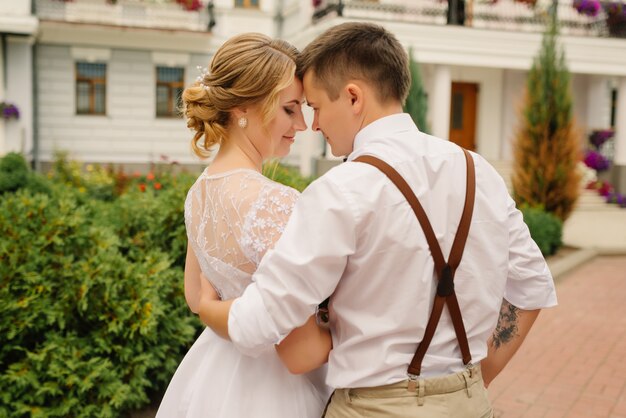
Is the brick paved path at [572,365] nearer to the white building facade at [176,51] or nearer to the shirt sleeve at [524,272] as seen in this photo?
the shirt sleeve at [524,272]

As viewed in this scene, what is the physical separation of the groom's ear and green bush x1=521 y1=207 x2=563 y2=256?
9.96 meters

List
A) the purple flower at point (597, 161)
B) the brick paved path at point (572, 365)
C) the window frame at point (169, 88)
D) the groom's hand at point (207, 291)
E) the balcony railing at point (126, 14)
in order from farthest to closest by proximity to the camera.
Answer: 1. the purple flower at point (597, 161)
2. the window frame at point (169, 88)
3. the balcony railing at point (126, 14)
4. the brick paved path at point (572, 365)
5. the groom's hand at point (207, 291)

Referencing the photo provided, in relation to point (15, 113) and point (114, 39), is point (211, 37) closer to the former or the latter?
point (114, 39)

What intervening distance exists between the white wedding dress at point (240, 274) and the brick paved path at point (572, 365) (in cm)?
331

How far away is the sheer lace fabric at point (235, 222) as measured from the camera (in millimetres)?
1961

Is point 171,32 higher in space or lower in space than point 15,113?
higher

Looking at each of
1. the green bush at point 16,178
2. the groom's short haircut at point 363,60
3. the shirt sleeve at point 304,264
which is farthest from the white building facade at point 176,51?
the shirt sleeve at point 304,264

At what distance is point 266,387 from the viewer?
2078 mm

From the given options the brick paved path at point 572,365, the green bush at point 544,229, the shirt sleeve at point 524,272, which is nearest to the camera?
the shirt sleeve at point 524,272

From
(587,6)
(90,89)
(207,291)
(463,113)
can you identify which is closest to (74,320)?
(207,291)

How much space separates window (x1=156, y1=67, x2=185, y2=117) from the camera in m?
21.2

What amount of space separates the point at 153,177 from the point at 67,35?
11.3m

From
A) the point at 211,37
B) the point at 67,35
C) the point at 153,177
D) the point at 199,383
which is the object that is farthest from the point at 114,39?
the point at 199,383

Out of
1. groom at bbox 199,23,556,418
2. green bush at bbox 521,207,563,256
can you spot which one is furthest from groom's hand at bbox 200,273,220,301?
green bush at bbox 521,207,563,256
